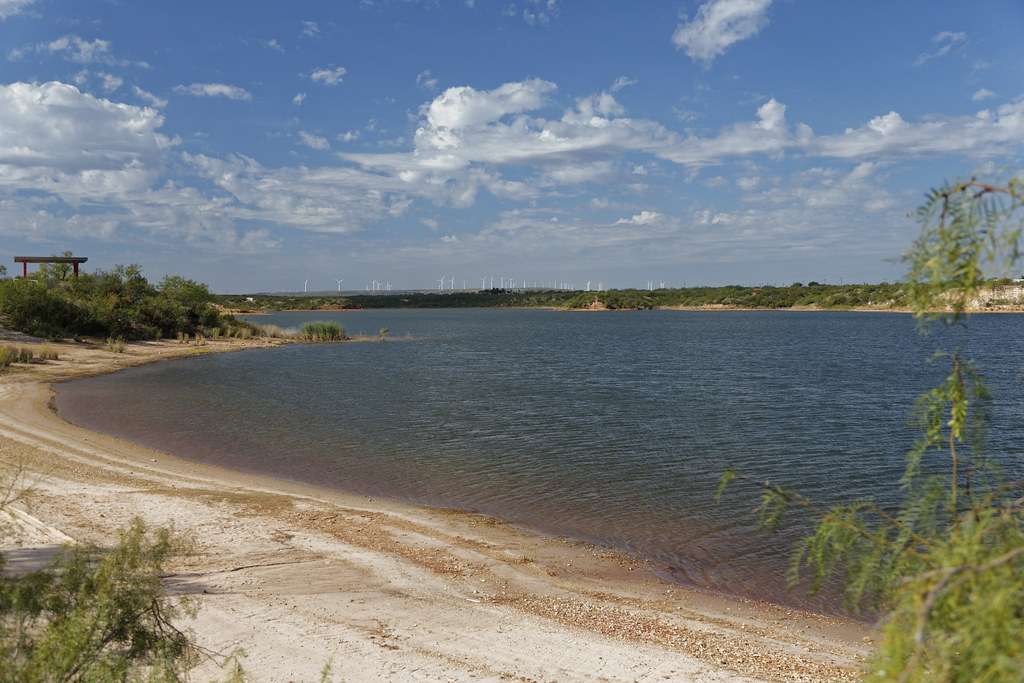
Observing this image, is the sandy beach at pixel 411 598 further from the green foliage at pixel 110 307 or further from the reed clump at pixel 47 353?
the green foliage at pixel 110 307

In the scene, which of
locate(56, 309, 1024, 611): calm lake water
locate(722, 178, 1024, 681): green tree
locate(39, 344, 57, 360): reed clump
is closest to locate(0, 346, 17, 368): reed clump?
locate(39, 344, 57, 360): reed clump

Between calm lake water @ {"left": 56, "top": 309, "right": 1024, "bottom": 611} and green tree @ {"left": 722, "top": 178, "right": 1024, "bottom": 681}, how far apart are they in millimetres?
7799

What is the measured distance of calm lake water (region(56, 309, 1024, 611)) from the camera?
1337cm

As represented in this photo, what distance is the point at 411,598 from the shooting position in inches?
342

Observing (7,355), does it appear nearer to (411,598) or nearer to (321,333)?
(411,598)

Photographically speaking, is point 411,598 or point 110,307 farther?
point 110,307

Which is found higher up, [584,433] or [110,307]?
[110,307]

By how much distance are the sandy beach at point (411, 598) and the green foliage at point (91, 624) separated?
1600 millimetres

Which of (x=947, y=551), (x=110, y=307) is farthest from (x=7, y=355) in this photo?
(x=947, y=551)

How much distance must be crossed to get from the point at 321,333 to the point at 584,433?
5086cm

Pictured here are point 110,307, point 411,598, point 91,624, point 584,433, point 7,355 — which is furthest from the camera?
point 110,307

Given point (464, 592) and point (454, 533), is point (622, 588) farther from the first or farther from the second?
point (454, 533)

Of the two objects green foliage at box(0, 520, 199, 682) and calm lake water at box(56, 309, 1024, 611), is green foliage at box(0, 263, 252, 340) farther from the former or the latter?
green foliage at box(0, 520, 199, 682)

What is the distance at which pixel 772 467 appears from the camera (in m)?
17.5
